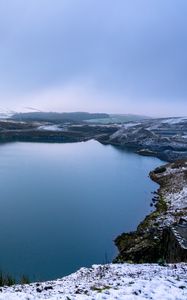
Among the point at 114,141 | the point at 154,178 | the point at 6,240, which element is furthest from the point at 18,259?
the point at 114,141

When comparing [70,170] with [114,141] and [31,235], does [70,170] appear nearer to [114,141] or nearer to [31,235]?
[31,235]

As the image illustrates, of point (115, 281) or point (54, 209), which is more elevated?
point (115, 281)

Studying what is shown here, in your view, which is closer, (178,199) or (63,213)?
(63,213)

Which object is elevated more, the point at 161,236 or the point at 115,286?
the point at 115,286

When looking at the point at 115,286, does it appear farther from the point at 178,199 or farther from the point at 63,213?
the point at 178,199

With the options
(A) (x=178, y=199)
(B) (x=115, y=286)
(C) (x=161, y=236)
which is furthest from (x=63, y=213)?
(B) (x=115, y=286)

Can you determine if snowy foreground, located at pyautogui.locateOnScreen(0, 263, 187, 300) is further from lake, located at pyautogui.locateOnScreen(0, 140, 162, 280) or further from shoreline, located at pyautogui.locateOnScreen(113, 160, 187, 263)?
lake, located at pyautogui.locateOnScreen(0, 140, 162, 280)

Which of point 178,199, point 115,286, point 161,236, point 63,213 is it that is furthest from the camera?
point 178,199
